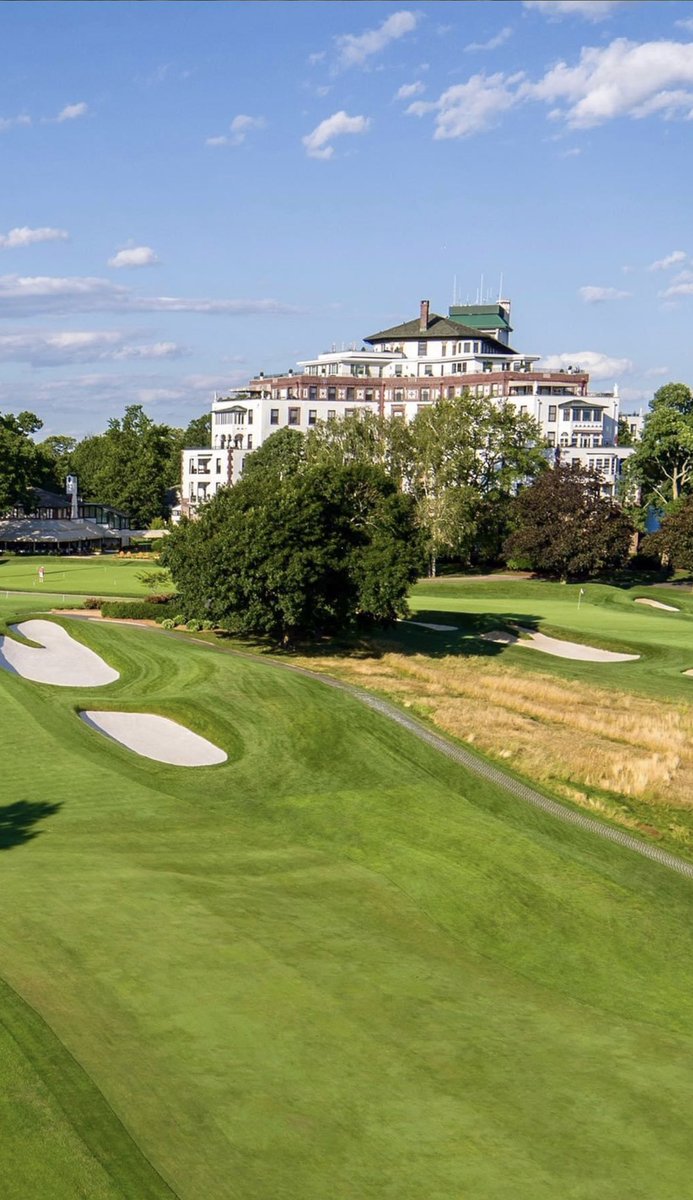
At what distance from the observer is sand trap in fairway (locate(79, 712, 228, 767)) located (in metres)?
35.0

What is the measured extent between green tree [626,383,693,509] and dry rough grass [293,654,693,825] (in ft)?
237

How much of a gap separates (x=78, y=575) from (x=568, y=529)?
44276mm

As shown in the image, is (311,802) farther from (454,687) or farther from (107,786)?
(454,687)

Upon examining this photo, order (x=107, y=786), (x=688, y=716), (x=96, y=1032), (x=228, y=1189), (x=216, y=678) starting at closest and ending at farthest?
(x=228, y=1189) < (x=96, y=1032) < (x=107, y=786) < (x=216, y=678) < (x=688, y=716)

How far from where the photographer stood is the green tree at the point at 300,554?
52.6m

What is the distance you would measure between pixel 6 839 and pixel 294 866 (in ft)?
22.5

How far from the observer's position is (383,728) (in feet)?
133

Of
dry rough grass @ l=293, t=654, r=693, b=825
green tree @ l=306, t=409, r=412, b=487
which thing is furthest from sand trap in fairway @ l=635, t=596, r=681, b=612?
dry rough grass @ l=293, t=654, r=693, b=825

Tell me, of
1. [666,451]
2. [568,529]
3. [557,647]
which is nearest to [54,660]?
[557,647]

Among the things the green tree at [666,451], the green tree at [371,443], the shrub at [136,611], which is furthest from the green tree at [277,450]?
the shrub at [136,611]

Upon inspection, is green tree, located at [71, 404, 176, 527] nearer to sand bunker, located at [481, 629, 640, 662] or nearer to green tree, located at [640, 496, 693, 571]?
green tree, located at [640, 496, 693, 571]

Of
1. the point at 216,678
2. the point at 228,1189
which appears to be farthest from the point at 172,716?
the point at 228,1189

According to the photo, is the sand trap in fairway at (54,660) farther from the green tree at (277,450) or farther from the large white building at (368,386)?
the large white building at (368,386)

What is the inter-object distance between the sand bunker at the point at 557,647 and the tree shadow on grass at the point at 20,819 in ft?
136
